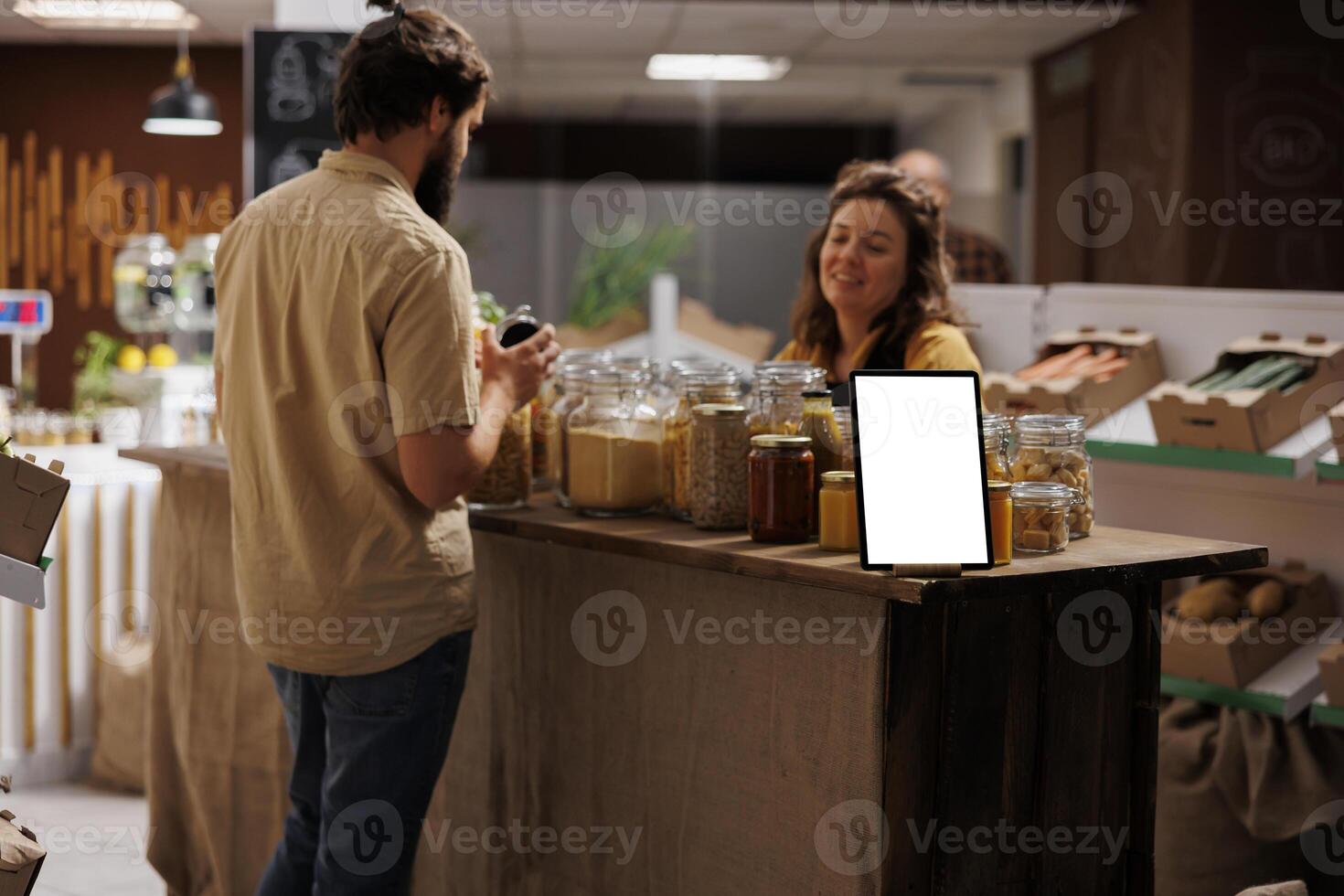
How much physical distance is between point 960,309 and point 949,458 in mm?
1116

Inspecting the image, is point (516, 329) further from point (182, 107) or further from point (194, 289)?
point (182, 107)

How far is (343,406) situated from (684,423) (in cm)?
47

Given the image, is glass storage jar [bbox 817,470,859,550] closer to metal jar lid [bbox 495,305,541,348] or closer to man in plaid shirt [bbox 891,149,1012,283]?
metal jar lid [bbox 495,305,541,348]

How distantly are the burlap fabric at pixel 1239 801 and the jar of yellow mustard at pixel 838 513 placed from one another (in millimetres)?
1263

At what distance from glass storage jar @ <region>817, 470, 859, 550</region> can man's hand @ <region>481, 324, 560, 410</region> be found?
47 centimetres

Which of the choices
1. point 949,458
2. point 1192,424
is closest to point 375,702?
point 949,458

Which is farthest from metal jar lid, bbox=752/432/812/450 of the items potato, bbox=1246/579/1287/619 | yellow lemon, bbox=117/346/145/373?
yellow lemon, bbox=117/346/145/373

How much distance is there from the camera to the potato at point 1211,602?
2848mm

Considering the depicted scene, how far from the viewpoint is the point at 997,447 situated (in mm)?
1809

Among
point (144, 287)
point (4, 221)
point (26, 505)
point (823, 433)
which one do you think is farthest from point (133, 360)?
point (4, 221)

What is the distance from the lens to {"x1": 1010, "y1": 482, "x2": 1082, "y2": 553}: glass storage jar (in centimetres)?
178

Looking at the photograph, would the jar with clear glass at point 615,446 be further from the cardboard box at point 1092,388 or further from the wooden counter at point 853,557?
the cardboard box at point 1092,388

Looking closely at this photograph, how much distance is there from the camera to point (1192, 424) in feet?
9.23

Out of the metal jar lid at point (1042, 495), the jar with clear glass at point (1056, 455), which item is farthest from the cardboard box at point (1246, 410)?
the metal jar lid at point (1042, 495)
